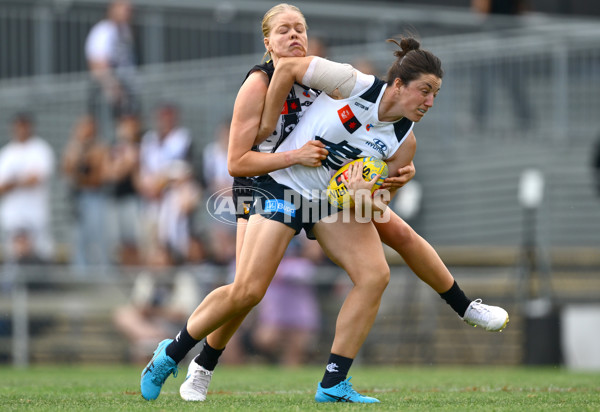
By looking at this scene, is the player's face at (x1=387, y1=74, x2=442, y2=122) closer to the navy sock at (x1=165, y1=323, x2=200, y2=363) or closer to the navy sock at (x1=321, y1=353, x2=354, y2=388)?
the navy sock at (x1=321, y1=353, x2=354, y2=388)

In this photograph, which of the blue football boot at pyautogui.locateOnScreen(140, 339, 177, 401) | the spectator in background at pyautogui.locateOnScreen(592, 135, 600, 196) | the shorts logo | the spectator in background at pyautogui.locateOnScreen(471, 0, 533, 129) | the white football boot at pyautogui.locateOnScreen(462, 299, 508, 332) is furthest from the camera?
the spectator in background at pyautogui.locateOnScreen(471, 0, 533, 129)

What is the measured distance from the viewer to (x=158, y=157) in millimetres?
13375

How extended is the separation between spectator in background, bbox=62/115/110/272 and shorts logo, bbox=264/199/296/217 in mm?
7602

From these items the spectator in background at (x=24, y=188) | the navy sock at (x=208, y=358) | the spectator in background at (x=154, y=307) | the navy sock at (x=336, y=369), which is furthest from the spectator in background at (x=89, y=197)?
the navy sock at (x=336, y=369)

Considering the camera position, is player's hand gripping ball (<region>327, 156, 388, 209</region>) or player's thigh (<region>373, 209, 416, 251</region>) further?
player's thigh (<region>373, 209, 416, 251</region>)

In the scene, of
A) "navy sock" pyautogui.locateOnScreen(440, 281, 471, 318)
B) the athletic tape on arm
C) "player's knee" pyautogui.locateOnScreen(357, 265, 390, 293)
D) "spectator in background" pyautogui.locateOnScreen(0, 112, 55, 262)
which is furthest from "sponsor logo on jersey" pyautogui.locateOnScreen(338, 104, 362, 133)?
"spectator in background" pyautogui.locateOnScreen(0, 112, 55, 262)

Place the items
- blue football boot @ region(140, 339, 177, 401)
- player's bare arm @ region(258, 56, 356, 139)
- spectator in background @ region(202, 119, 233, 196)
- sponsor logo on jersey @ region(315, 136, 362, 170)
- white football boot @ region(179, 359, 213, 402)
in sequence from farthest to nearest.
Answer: spectator in background @ region(202, 119, 233, 196)
white football boot @ region(179, 359, 213, 402)
blue football boot @ region(140, 339, 177, 401)
sponsor logo on jersey @ region(315, 136, 362, 170)
player's bare arm @ region(258, 56, 356, 139)

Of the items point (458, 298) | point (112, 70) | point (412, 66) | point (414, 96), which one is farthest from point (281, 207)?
point (112, 70)

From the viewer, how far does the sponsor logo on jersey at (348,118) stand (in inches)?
243

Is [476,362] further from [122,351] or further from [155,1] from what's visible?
[155,1]

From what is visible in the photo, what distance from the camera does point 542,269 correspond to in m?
12.6

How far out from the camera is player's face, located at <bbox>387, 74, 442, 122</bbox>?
6.08 meters

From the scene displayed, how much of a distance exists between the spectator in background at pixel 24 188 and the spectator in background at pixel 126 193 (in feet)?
2.61

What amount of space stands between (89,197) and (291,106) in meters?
7.75
